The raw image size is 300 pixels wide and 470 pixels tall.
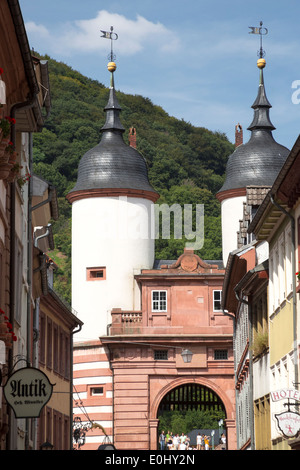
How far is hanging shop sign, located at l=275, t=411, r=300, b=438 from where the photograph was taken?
2114cm

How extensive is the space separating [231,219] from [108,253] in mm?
6753

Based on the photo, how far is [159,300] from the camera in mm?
58969

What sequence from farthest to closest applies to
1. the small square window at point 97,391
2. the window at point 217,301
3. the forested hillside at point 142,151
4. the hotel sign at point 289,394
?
the forested hillside at point 142,151 < the window at point 217,301 < the small square window at point 97,391 < the hotel sign at point 289,394

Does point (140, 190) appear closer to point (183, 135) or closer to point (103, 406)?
point (103, 406)

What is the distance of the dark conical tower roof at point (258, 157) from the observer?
62.8 m

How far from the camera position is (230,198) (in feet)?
207

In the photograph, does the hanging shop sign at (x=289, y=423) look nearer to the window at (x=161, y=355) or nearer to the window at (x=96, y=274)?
the window at (x=161, y=355)

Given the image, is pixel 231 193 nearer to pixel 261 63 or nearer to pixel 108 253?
pixel 108 253

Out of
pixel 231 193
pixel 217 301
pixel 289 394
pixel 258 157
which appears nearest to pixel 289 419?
pixel 289 394

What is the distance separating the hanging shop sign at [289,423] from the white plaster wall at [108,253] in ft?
126

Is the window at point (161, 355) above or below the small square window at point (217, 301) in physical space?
below

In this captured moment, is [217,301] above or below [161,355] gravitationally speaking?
above

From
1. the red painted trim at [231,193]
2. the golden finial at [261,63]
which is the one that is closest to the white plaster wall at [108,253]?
the red painted trim at [231,193]

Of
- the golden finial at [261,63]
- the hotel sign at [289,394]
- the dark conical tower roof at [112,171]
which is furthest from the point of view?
the golden finial at [261,63]
